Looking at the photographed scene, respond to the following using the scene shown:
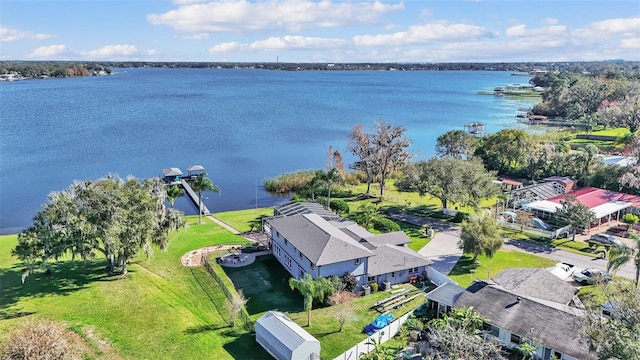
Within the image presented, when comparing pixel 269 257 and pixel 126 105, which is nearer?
pixel 269 257

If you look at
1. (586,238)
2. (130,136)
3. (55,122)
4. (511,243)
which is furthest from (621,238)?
(55,122)

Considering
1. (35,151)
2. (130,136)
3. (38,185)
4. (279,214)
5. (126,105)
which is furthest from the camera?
(126,105)

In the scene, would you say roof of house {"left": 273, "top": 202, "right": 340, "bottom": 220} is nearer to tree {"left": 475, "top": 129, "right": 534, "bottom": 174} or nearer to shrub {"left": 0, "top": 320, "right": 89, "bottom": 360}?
shrub {"left": 0, "top": 320, "right": 89, "bottom": 360}

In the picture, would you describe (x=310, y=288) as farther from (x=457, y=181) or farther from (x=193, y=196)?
(x=193, y=196)

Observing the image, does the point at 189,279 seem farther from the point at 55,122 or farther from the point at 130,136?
the point at 55,122

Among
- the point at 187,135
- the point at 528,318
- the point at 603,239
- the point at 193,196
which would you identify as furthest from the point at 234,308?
the point at 187,135

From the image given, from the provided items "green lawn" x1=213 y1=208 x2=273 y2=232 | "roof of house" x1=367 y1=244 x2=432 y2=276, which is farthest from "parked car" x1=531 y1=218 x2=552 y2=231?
"green lawn" x1=213 y1=208 x2=273 y2=232

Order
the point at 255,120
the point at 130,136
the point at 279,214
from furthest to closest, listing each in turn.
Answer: the point at 255,120
the point at 130,136
the point at 279,214
